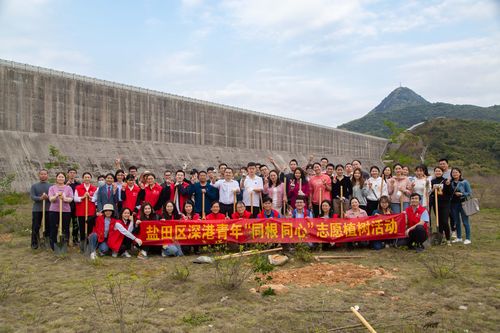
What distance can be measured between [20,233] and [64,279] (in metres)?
4.53

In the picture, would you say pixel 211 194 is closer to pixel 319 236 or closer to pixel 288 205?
pixel 288 205

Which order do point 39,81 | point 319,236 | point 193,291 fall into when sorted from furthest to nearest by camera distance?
1. point 39,81
2. point 319,236
3. point 193,291

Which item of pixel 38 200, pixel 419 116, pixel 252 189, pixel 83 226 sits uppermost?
pixel 419 116

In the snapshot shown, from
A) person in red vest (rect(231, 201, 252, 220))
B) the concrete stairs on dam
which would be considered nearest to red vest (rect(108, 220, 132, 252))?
person in red vest (rect(231, 201, 252, 220))

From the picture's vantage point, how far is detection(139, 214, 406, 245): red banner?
22.0 ft

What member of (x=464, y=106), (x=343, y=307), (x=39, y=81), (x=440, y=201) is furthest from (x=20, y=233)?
(x=464, y=106)

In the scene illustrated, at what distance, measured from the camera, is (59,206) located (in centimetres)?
670

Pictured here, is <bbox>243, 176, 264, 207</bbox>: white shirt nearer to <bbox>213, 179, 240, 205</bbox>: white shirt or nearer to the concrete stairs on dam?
<bbox>213, 179, 240, 205</bbox>: white shirt

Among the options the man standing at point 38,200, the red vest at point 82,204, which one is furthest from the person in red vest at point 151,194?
→ the man standing at point 38,200

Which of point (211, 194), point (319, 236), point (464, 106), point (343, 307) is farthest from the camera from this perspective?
point (464, 106)

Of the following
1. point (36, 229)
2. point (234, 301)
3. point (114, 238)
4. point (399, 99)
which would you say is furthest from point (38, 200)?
point (399, 99)

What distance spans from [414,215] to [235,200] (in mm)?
3176

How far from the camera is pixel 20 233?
878cm

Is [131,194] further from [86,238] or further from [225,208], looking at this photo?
[225,208]
